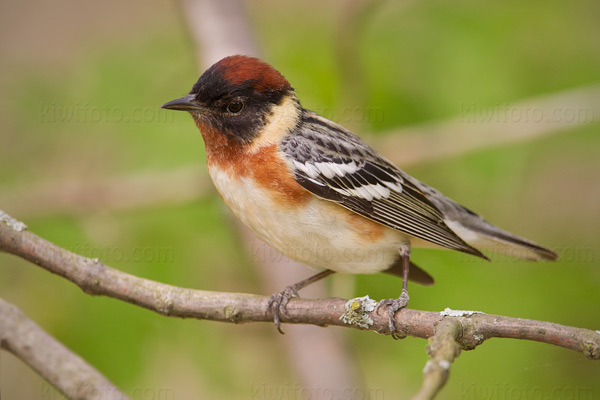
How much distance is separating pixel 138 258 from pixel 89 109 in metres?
1.63

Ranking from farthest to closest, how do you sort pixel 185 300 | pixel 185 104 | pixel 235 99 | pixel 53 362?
pixel 235 99 < pixel 185 104 < pixel 185 300 < pixel 53 362

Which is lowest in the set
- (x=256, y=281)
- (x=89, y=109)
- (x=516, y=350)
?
(x=516, y=350)

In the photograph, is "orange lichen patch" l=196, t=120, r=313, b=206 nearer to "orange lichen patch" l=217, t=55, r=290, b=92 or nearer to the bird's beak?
the bird's beak

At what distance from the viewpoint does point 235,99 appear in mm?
3932

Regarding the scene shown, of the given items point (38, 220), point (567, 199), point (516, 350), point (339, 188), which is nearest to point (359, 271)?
point (339, 188)

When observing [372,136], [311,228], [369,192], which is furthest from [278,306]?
[372,136]

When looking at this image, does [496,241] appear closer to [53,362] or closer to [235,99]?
[235,99]

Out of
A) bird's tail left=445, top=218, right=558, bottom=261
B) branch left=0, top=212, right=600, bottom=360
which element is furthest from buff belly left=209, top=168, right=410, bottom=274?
bird's tail left=445, top=218, right=558, bottom=261

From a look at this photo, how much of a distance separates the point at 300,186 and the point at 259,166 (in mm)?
265

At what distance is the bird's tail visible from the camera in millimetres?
4129

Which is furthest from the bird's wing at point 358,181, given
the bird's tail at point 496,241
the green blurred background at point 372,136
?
the green blurred background at point 372,136

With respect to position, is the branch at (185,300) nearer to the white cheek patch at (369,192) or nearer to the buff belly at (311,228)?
the buff belly at (311,228)

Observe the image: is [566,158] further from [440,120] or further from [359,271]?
[359,271]

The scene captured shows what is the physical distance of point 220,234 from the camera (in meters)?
4.84
